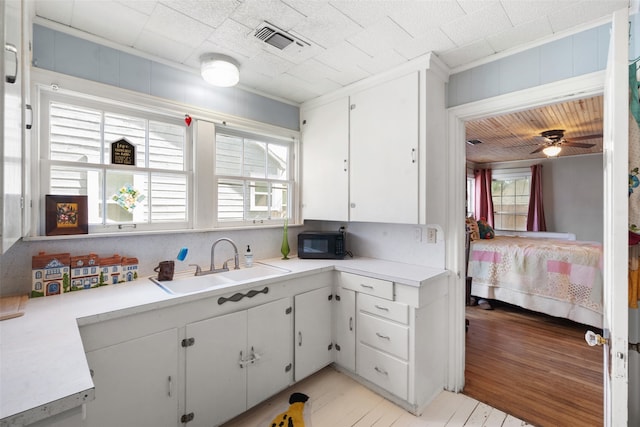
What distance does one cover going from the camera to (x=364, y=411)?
6.69ft

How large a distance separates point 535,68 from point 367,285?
1.77 m

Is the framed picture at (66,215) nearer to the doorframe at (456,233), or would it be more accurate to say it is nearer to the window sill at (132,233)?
the window sill at (132,233)

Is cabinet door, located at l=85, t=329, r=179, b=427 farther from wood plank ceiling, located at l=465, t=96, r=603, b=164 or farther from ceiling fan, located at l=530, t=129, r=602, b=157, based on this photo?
ceiling fan, located at l=530, t=129, r=602, b=157

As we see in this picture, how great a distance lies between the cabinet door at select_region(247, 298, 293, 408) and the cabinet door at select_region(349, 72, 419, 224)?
0.99 m

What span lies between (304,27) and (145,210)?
1574 millimetres

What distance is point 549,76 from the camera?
1.85 meters

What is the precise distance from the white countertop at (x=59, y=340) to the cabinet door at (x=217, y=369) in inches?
8.2

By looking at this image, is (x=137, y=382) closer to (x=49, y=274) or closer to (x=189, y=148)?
(x=49, y=274)

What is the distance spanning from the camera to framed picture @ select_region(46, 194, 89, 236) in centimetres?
174

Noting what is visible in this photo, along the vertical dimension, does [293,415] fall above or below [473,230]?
below

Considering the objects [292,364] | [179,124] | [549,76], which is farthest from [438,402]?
[179,124]

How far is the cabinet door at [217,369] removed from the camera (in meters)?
1.70

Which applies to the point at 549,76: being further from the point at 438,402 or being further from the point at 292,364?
the point at 292,364

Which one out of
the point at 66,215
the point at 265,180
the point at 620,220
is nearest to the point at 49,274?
the point at 66,215
